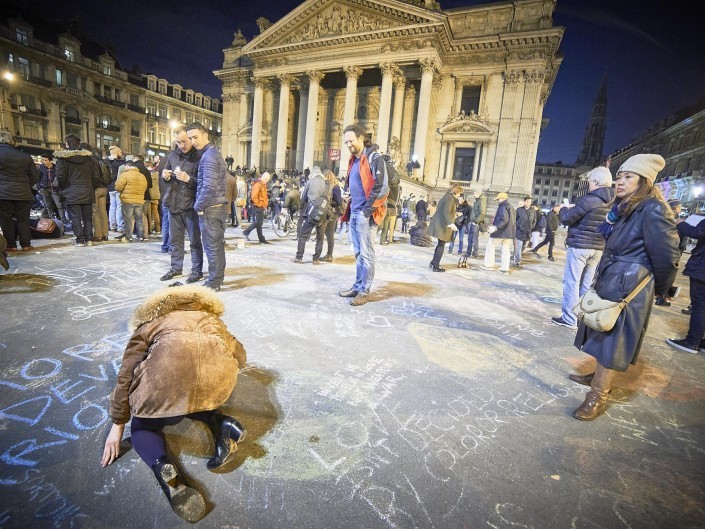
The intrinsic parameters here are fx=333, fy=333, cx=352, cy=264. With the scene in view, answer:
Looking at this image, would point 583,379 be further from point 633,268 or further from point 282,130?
point 282,130

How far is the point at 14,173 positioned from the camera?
6.38 m

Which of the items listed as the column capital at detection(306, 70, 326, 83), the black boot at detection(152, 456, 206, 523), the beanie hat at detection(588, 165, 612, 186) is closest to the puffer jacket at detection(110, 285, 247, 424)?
the black boot at detection(152, 456, 206, 523)

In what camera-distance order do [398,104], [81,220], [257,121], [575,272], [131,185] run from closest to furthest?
[575,272]
[81,220]
[131,185]
[398,104]
[257,121]

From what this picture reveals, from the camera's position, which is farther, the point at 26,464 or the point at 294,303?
the point at 294,303

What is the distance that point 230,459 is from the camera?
194 centimetres

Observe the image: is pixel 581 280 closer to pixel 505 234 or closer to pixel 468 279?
pixel 468 279

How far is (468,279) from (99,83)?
191 feet

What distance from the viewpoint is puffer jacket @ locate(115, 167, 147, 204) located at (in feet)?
25.3

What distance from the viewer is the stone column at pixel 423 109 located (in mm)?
25625

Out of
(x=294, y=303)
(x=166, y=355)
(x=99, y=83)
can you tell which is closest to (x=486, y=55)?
(x=294, y=303)

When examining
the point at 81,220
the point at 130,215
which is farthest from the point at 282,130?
the point at 81,220

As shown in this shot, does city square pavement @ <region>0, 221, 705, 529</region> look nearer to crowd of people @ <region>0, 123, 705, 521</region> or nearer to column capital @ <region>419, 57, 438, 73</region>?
crowd of people @ <region>0, 123, 705, 521</region>

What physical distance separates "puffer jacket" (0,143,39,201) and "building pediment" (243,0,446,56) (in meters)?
26.3

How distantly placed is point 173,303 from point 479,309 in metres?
4.53
